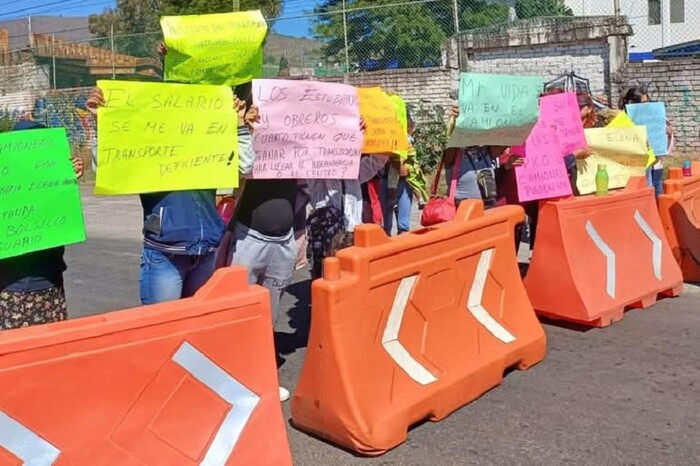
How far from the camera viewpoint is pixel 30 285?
4.04 meters

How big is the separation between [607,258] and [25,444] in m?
4.47

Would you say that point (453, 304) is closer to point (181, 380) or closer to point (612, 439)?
point (612, 439)

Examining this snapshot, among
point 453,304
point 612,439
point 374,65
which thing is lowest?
point 612,439

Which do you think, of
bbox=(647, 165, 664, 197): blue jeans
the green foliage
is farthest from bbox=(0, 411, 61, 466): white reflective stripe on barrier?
the green foliage

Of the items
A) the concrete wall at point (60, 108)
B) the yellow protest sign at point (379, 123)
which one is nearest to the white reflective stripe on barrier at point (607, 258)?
the yellow protest sign at point (379, 123)

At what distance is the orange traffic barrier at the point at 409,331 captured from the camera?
4.08 metres

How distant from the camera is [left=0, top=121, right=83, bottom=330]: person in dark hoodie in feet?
13.1

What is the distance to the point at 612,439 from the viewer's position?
4270mm

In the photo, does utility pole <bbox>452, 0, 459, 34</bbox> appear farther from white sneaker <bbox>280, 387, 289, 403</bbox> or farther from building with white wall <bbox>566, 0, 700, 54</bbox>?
building with white wall <bbox>566, 0, 700, 54</bbox>

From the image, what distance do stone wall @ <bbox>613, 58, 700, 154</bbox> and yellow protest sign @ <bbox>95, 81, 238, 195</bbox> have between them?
11485 mm

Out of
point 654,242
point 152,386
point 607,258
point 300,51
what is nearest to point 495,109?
point 607,258

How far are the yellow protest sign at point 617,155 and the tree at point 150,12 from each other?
10321 mm

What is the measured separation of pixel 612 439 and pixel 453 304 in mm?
1119

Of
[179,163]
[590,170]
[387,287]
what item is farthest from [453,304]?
[590,170]
